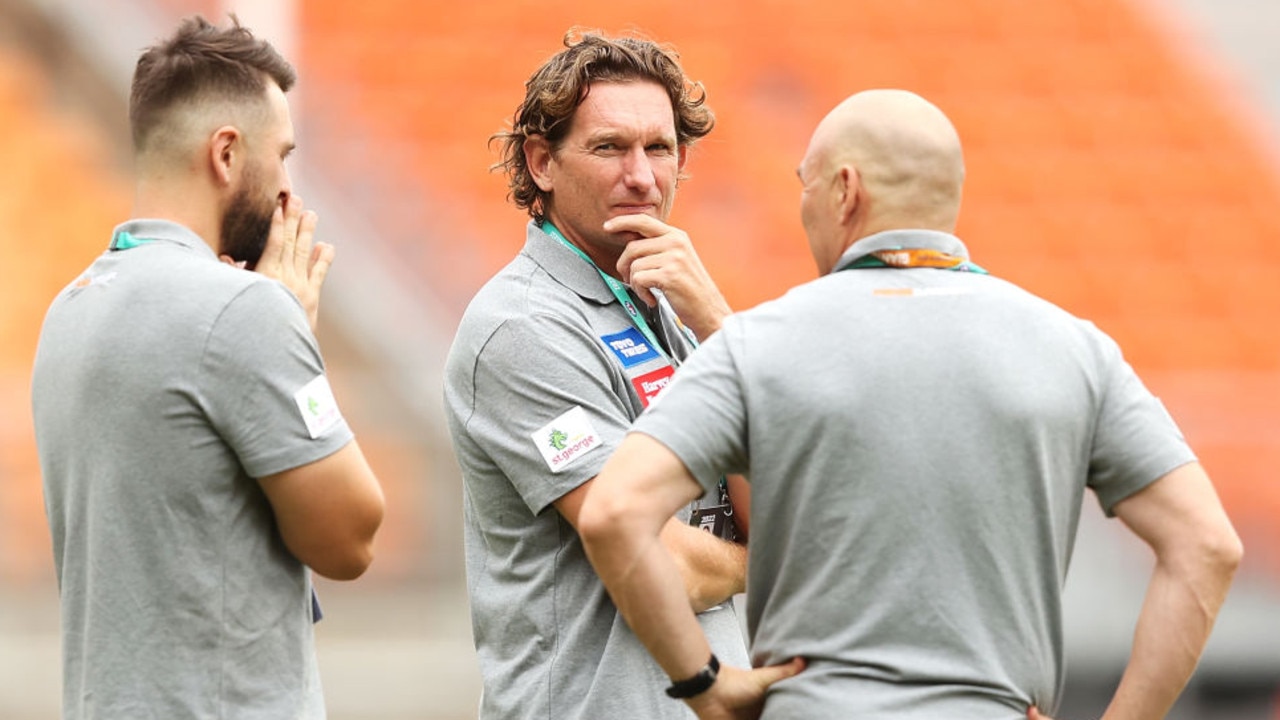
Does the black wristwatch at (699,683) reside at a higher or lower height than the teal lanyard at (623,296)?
lower

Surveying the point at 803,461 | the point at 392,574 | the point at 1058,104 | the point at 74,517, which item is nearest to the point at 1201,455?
the point at 392,574

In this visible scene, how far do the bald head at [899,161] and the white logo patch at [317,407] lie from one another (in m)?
0.88

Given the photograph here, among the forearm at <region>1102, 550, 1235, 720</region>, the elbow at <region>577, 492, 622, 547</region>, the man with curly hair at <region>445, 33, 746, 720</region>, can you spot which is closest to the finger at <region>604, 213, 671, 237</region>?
the man with curly hair at <region>445, 33, 746, 720</region>

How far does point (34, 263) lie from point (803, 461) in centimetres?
586

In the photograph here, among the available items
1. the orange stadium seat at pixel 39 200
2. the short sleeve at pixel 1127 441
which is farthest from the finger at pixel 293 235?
the orange stadium seat at pixel 39 200

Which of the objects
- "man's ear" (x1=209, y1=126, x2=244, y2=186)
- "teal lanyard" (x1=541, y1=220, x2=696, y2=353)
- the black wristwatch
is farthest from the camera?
"teal lanyard" (x1=541, y1=220, x2=696, y2=353)

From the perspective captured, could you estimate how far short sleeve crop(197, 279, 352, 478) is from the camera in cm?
267

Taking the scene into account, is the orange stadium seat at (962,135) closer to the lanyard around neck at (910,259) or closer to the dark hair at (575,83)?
the dark hair at (575,83)

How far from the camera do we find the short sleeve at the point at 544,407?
2.94 m

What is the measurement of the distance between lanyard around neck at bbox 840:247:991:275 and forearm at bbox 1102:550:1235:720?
1.78 ft

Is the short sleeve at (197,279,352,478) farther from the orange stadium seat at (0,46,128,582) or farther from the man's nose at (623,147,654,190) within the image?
the orange stadium seat at (0,46,128,582)

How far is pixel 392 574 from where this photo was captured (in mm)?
6156

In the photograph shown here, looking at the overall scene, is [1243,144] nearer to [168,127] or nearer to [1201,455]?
[1201,455]

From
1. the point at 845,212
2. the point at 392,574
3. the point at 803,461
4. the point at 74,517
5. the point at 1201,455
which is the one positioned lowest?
the point at 392,574
